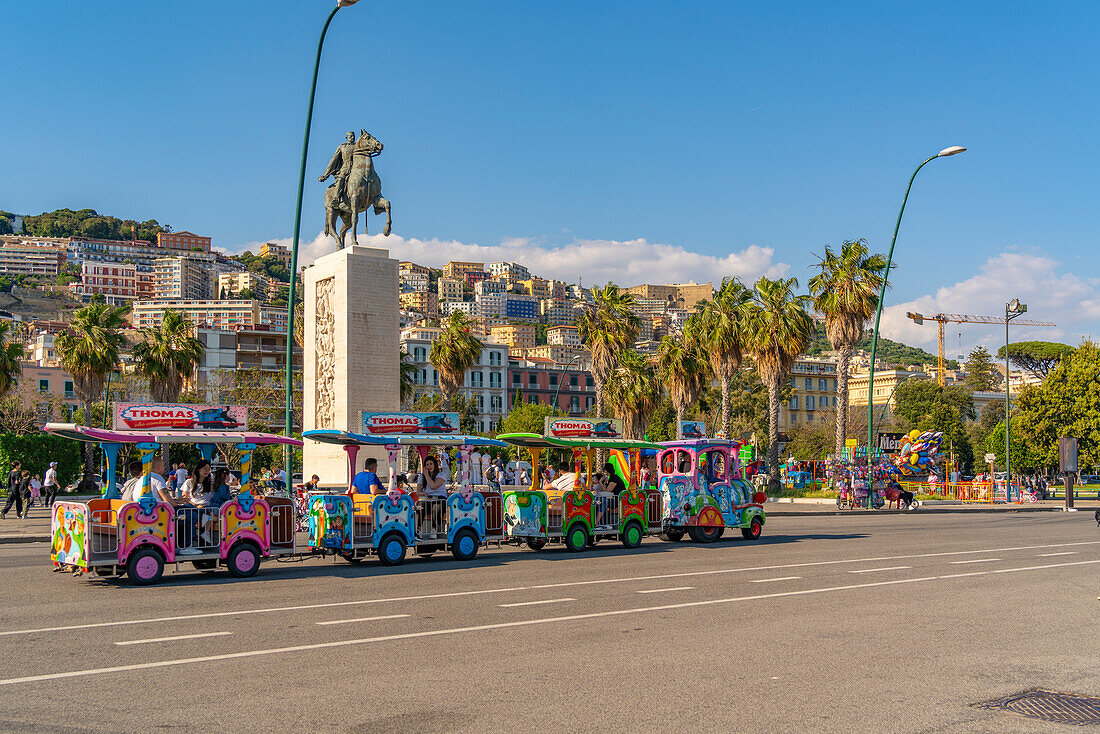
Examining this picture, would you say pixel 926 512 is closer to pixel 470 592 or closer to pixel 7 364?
pixel 470 592

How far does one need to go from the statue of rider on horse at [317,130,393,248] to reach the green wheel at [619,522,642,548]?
1678 centimetres

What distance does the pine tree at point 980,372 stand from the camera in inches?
5807

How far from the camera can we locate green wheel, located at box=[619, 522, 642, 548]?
2162 centimetres

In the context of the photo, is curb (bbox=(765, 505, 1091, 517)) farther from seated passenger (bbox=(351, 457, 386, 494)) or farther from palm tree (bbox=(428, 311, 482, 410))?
seated passenger (bbox=(351, 457, 386, 494))

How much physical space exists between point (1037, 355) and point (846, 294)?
11325cm

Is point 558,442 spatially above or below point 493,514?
above

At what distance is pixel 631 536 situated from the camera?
853 inches

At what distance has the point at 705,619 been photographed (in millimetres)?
11695

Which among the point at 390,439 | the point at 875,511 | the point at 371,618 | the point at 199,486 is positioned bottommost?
the point at 875,511

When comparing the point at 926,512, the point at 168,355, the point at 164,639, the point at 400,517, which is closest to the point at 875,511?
the point at 926,512

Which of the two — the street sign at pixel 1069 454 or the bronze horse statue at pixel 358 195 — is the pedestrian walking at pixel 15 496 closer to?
the bronze horse statue at pixel 358 195

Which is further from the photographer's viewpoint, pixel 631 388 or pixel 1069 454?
pixel 631 388

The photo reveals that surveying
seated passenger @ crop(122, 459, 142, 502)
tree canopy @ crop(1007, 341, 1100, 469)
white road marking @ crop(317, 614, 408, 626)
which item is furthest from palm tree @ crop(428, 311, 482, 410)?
tree canopy @ crop(1007, 341, 1100, 469)

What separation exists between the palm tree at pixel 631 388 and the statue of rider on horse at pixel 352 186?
23.1m
